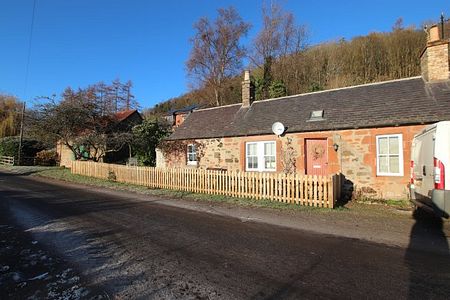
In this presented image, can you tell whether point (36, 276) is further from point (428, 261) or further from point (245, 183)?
point (245, 183)

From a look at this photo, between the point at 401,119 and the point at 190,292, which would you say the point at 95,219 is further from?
the point at 401,119

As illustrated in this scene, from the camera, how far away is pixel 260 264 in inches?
205

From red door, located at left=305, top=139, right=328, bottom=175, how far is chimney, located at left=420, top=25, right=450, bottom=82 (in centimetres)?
508

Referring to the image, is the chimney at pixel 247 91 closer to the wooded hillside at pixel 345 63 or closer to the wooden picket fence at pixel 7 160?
the wooded hillside at pixel 345 63

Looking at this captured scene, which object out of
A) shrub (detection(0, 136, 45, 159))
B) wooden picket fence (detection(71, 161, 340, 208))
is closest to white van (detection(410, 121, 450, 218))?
wooden picket fence (detection(71, 161, 340, 208))

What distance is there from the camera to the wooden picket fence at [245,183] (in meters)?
10.8

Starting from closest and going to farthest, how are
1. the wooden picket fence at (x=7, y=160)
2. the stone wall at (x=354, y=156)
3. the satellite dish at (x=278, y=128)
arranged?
1. the stone wall at (x=354, y=156)
2. the satellite dish at (x=278, y=128)
3. the wooden picket fence at (x=7, y=160)

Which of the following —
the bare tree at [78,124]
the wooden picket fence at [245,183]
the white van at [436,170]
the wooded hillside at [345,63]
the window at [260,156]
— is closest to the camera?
the white van at [436,170]

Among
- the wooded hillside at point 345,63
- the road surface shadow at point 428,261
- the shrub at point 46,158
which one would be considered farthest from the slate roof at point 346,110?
the shrub at point 46,158

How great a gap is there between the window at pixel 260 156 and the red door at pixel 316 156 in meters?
1.78

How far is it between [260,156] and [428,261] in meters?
11.3

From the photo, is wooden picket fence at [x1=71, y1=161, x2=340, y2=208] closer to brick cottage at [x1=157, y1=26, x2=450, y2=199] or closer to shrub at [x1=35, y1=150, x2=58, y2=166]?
brick cottage at [x1=157, y1=26, x2=450, y2=199]

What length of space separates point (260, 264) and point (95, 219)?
216 inches

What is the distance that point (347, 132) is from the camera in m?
13.6
